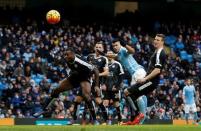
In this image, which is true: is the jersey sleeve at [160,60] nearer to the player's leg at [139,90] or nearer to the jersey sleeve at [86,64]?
the player's leg at [139,90]

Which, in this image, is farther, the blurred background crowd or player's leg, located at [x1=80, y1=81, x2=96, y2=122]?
the blurred background crowd

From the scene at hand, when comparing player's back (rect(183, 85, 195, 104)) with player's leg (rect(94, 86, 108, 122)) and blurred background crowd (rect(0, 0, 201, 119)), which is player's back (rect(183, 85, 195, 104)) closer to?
blurred background crowd (rect(0, 0, 201, 119))

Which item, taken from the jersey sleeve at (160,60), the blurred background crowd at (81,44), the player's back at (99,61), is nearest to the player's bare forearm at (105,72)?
the player's back at (99,61)

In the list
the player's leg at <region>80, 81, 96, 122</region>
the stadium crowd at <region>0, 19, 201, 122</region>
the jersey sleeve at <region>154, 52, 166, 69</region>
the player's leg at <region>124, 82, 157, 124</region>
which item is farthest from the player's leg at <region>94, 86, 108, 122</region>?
the stadium crowd at <region>0, 19, 201, 122</region>

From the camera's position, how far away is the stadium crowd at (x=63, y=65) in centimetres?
2861

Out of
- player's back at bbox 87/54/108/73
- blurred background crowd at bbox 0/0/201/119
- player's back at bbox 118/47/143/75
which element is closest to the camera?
player's back at bbox 118/47/143/75

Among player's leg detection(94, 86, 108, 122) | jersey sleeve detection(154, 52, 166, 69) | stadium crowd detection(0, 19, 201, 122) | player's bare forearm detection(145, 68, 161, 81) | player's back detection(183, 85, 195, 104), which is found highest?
stadium crowd detection(0, 19, 201, 122)

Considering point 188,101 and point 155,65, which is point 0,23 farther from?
point 155,65

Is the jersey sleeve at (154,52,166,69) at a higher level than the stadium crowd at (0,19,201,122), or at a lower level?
lower

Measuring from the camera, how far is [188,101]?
27.6 meters

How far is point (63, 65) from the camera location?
31688 millimetres

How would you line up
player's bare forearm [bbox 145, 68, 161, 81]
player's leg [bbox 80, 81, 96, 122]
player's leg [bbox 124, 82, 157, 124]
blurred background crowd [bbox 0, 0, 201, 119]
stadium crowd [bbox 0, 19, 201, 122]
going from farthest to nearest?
blurred background crowd [bbox 0, 0, 201, 119] → stadium crowd [bbox 0, 19, 201, 122] → player's leg [bbox 80, 81, 96, 122] → player's leg [bbox 124, 82, 157, 124] → player's bare forearm [bbox 145, 68, 161, 81]

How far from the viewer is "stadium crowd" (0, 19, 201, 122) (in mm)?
28609

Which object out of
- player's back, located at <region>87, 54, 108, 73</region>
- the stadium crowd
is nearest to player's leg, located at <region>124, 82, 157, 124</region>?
player's back, located at <region>87, 54, 108, 73</region>
